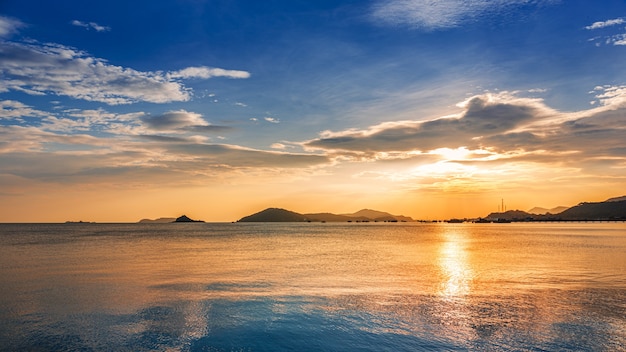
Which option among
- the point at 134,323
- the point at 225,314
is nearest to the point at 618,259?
the point at 225,314

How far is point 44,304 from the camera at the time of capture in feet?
95.8

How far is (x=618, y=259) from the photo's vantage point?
59562 mm

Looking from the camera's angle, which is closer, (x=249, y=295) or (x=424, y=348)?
(x=424, y=348)

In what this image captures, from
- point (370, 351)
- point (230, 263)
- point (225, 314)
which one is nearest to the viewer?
point (370, 351)

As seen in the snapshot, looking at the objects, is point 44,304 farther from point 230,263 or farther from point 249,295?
point 230,263

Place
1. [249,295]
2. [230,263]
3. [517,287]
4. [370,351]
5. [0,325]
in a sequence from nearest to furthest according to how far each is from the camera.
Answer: [370,351], [0,325], [249,295], [517,287], [230,263]

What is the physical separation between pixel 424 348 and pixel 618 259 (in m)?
57.5

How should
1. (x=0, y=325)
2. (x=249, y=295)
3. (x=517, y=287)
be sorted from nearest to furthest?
(x=0, y=325) < (x=249, y=295) < (x=517, y=287)

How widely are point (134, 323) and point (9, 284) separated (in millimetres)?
23024

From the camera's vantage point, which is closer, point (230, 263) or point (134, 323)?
point (134, 323)

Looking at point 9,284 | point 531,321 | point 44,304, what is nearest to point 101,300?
point 44,304

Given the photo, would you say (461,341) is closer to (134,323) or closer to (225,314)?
(225,314)

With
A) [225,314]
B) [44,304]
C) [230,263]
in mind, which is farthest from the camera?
[230,263]

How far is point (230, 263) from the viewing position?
186ft
